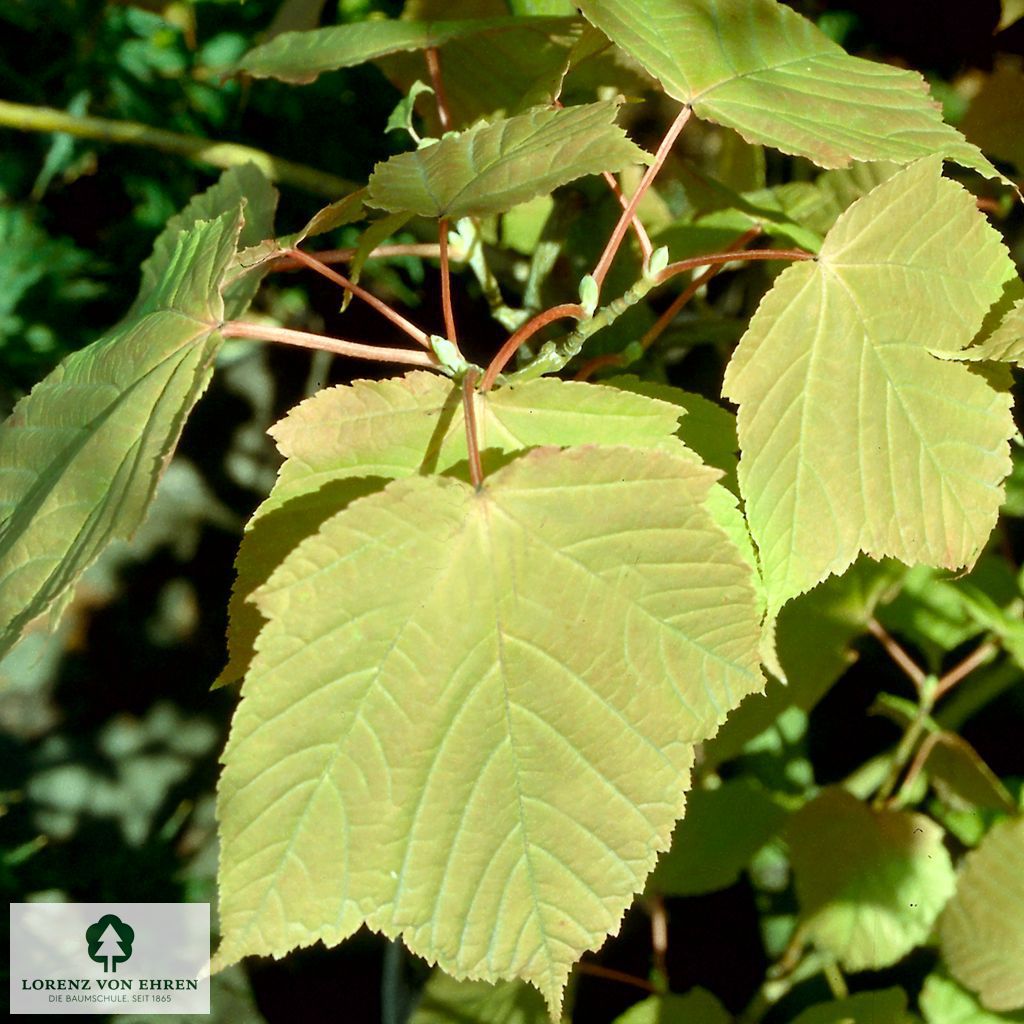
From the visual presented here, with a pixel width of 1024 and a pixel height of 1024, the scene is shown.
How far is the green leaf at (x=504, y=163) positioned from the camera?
45 cm

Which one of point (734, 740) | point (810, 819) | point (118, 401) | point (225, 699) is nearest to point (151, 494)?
point (118, 401)

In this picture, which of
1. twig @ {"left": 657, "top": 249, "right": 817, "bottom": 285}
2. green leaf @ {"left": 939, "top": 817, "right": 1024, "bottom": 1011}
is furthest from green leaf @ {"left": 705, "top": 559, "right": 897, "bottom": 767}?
twig @ {"left": 657, "top": 249, "right": 817, "bottom": 285}

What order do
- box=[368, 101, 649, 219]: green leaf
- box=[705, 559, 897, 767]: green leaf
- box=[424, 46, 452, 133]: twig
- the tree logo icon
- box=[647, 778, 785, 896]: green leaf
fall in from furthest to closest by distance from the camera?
the tree logo icon → box=[647, 778, 785, 896]: green leaf → box=[705, 559, 897, 767]: green leaf → box=[424, 46, 452, 133]: twig → box=[368, 101, 649, 219]: green leaf

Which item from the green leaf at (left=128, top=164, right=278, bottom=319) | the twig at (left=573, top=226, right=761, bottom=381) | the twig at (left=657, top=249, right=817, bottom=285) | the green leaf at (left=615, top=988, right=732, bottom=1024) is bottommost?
the green leaf at (left=615, top=988, right=732, bottom=1024)

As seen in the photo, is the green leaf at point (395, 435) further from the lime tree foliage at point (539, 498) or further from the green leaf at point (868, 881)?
the green leaf at point (868, 881)

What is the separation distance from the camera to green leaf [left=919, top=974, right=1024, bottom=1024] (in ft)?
3.08

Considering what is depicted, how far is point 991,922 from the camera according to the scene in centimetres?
90

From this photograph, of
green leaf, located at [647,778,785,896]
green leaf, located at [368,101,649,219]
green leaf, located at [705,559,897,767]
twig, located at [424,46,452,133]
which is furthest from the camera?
green leaf, located at [647,778,785,896]

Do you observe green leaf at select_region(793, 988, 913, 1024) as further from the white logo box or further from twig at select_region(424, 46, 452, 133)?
twig at select_region(424, 46, 452, 133)

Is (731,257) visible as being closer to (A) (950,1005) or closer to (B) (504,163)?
(B) (504,163)

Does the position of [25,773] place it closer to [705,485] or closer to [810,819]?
[810,819]

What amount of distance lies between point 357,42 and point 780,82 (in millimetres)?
303

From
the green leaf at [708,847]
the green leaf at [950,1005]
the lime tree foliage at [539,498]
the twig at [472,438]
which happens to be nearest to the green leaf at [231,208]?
the lime tree foliage at [539,498]

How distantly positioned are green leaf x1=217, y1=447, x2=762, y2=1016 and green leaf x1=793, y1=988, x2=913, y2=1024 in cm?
54
